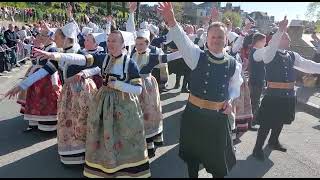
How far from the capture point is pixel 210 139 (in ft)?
13.6

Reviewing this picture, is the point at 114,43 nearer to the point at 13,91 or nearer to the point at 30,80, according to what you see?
the point at 30,80

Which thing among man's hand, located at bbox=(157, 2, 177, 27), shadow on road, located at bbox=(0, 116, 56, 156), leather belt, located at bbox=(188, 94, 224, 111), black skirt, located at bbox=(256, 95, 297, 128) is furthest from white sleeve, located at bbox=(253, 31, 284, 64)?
shadow on road, located at bbox=(0, 116, 56, 156)

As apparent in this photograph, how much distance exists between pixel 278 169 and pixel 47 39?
3.81 meters

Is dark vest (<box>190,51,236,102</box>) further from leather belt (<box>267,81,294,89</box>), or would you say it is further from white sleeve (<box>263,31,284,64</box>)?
leather belt (<box>267,81,294,89</box>)

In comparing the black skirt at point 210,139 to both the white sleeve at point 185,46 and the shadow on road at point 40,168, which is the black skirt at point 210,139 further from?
the shadow on road at point 40,168

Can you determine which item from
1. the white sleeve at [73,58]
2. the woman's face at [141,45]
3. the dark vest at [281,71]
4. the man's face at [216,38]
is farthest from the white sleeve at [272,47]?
the white sleeve at [73,58]

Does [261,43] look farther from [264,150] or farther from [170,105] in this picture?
[170,105]

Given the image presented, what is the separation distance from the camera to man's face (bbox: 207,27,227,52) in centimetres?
402

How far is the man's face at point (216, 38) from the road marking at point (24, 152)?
10.6 feet

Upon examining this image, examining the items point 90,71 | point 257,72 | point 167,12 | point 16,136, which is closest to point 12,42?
point 16,136

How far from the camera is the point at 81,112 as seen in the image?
5449 millimetres

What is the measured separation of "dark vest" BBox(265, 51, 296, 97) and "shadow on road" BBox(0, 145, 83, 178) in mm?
2854

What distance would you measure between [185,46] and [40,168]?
267 cm

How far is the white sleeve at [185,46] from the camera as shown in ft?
13.1
